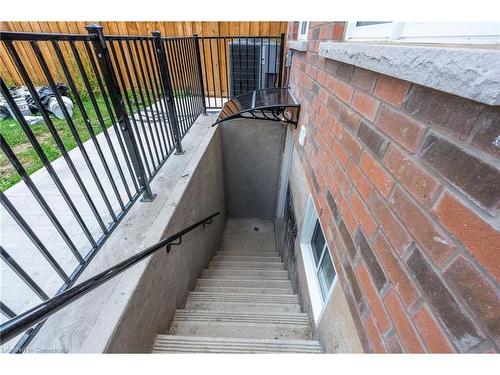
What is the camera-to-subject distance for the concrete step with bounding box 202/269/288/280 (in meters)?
3.22

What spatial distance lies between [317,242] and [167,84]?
2298 millimetres

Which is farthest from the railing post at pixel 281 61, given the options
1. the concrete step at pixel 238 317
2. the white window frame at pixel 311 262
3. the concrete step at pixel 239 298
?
the concrete step at pixel 238 317

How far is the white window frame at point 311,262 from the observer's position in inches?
72.8

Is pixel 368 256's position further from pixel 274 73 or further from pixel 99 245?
pixel 274 73

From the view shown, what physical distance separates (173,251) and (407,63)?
1972 mm

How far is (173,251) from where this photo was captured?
1992 mm

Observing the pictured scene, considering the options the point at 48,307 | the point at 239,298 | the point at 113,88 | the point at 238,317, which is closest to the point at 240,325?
the point at 238,317

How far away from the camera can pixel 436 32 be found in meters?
0.78

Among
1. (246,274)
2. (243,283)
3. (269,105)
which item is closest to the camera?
(269,105)

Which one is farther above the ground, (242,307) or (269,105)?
(269,105)

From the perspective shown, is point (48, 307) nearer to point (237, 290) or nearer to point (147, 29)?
point (237, 290)

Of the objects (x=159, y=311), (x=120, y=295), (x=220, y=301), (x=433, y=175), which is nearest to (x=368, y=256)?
(x=433, y=175)

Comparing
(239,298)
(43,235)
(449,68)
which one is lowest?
(239,298)

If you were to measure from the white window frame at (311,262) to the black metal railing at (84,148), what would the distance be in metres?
1.49
